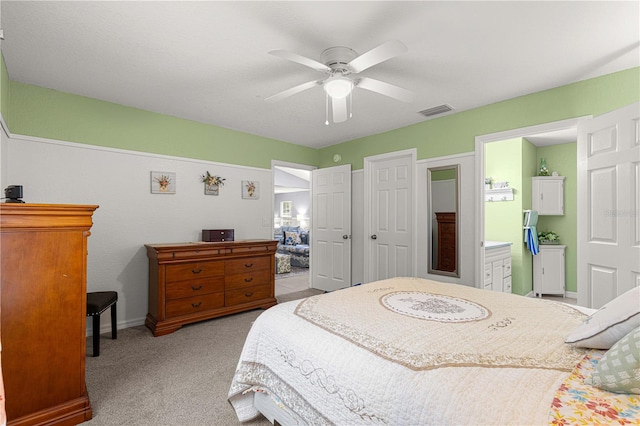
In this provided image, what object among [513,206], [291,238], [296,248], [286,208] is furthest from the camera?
[286,208]

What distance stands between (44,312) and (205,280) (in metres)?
1.83

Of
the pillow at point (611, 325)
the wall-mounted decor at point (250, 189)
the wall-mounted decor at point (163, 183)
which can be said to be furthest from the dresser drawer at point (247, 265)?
the pillow at point (611, 325)

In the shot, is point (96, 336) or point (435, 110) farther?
point (435, 110)

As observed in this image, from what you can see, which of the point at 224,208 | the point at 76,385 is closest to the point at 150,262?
the point at 224,208

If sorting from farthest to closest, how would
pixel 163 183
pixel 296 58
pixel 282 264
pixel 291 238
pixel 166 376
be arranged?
pixel 291 238 < pixel 282 264 < pixel 163 183 < pixel 166 376 < pixel 296 58

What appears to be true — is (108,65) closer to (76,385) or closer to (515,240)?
(76,385)

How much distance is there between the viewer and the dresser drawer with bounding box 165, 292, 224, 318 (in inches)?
128

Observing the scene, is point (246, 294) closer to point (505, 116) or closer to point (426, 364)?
point (426, 364)

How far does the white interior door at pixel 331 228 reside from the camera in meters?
4.75

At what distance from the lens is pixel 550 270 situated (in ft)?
15.4

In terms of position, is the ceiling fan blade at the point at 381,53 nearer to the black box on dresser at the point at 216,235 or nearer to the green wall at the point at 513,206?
the black box on dresser at the point at 216,235

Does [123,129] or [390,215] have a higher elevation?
[123,129]

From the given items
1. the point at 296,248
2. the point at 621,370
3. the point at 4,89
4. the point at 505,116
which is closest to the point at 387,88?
the point at 505,116

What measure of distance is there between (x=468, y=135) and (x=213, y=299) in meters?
3.55
